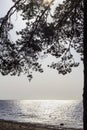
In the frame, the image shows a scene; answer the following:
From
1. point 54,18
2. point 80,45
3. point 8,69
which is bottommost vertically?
point 8,69

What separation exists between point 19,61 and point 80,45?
3.54 meters

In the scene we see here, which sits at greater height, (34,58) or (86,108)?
(34,58)

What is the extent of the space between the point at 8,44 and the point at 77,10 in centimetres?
450

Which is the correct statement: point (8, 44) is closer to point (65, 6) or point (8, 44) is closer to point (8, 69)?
point (8, 69)

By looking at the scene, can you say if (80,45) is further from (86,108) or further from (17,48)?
(86,108)

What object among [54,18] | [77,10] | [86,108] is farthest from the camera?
[54,18]

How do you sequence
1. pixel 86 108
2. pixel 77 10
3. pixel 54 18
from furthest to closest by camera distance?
pixel 54 18
pixel 77 10
pixel 86 108

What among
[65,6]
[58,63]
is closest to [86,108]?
[58,63]

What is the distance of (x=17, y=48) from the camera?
2109 cm

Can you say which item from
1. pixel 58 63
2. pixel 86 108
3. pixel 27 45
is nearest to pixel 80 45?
pixel 58 63

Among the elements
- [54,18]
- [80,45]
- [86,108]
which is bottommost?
[86,108]

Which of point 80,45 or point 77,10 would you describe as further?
point 80,45

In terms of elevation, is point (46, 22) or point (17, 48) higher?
point (46, 22)

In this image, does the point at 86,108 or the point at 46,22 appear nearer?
the point at 86,108
